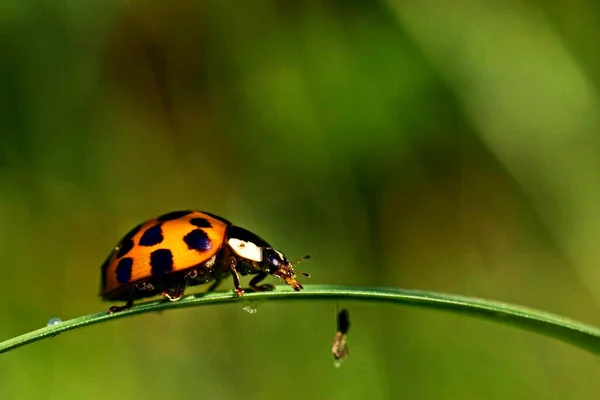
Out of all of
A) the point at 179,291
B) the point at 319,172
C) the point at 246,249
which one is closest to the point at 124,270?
the point at 179,291

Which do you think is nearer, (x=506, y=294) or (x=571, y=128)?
(x=571, y=128)

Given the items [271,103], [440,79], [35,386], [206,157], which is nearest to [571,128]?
[440,79]

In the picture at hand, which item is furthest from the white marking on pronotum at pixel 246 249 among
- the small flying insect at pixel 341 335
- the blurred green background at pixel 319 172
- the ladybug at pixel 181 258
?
the blurred green background at pixel 319 172

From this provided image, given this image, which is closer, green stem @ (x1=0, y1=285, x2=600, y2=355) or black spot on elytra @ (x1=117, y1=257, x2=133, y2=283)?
green stem @ (x1=0, y1=285, x2=600, y2=355)

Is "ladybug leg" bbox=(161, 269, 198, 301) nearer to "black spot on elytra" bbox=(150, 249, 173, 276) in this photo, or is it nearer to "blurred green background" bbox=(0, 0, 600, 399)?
"black spot on elytra" bbox=(150, 249, 173, 276)

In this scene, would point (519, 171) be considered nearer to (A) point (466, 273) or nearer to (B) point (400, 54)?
(A) point (466, 273)

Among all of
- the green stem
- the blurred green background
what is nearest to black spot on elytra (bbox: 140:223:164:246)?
the green stem

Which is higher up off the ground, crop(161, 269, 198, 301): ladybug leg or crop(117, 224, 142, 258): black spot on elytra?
crop(117, 224, 142, 258): black spot on elytra
